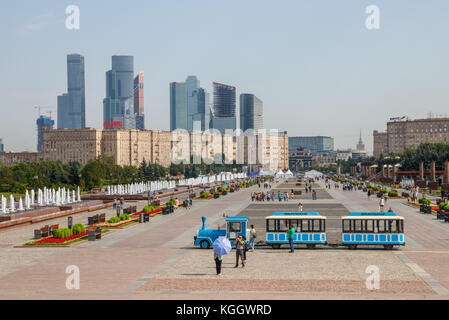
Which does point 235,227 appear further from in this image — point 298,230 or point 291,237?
point 298,230

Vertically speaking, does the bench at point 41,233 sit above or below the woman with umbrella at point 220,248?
below

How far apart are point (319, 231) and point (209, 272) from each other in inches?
350

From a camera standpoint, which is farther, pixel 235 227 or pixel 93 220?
pixel 93 220

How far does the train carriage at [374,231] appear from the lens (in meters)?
30.1

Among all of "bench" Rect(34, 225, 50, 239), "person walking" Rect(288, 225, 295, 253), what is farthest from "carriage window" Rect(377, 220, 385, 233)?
"bench" Rect(34, 225, 50, 239)

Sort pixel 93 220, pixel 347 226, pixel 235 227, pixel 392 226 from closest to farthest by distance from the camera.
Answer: pixel 392 226
pixel 235 227
pixel 347 226
pixel 93 220

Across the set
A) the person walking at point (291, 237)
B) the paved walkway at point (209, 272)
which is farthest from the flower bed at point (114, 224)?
the person walking at point (291, 237)

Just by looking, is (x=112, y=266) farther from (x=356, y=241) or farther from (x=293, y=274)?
(x=356, y=241)

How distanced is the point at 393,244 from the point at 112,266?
Answer: 1419 cm

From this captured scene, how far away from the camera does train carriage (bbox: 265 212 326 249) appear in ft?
100

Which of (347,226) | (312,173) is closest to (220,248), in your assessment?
(347,226)

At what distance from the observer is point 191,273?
23453mm

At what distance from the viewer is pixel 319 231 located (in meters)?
30.7

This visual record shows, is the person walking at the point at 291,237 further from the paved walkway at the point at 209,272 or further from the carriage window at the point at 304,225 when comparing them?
the carriage window at the point at 304,225
